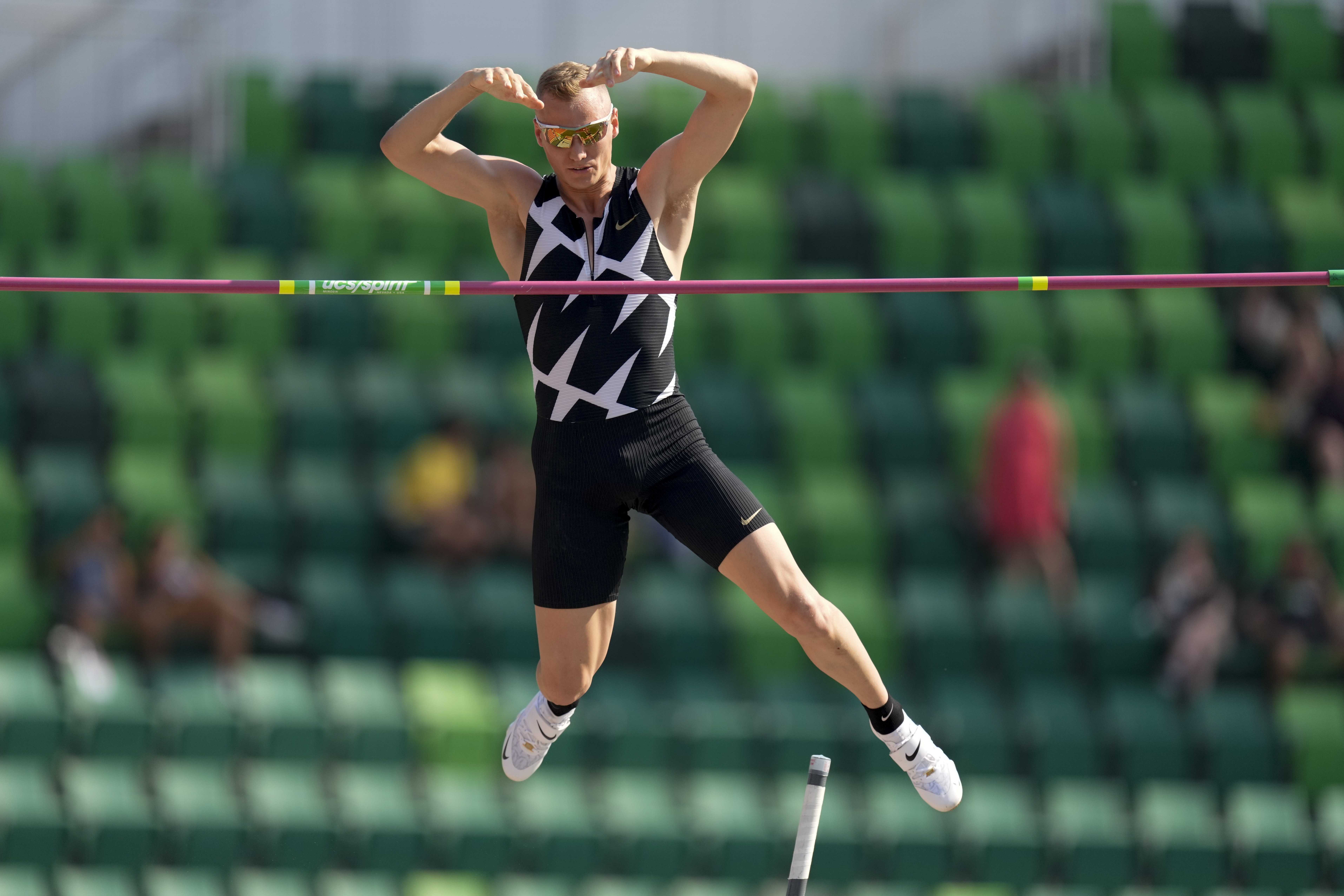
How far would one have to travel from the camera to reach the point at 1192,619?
12781 millimetres

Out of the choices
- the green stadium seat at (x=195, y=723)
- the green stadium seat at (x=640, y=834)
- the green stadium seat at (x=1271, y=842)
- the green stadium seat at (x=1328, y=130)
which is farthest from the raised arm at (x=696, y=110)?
the green stadium seat at (x=1328, y=130)

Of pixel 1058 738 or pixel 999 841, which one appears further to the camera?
pixel 1058 738

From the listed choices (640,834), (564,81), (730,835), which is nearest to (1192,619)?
(730,835)

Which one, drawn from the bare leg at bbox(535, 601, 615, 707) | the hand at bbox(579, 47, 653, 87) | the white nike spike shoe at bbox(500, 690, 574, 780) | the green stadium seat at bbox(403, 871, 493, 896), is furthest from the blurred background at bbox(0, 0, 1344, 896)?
the hand at bbox(579, 47, 653, 87)

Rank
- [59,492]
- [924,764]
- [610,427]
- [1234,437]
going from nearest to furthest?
[610,427], [924,764], [59,492], [1234,437]

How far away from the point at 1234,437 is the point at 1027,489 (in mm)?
2079

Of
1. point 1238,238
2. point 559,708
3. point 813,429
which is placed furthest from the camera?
point 1238,238

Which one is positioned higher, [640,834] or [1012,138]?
[1012,138]

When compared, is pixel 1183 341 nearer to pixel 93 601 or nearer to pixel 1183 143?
pixel 1183 143

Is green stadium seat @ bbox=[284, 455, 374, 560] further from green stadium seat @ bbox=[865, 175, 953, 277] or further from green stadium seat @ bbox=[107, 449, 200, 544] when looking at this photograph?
green stadium seat @ bbox=[865, 175, 953, 277]

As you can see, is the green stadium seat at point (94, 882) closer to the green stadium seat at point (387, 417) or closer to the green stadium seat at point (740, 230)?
the green stadium seat at point (387, 417)

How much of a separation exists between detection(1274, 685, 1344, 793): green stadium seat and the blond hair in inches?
337

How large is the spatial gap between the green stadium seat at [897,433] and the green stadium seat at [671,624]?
1869 millimetres

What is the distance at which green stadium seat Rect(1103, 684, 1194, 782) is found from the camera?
12469mm
